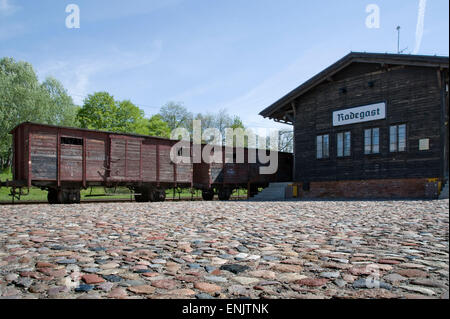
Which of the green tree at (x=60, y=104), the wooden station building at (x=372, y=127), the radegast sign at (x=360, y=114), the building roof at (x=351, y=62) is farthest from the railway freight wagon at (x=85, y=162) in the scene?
the green tree at (x=60, y=104)

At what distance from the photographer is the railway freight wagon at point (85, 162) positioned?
1309cm

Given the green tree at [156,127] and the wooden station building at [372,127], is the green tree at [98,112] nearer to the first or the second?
the green tree at [156,127]

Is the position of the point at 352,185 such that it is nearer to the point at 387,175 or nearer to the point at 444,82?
the point at 387,175

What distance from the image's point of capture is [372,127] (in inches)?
621

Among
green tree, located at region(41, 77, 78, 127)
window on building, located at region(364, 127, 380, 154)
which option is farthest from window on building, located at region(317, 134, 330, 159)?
green tree, located at region(41, 77, 78, 127)

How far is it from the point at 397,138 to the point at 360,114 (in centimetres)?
211

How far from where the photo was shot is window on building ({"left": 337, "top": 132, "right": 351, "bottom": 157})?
54.5 feet

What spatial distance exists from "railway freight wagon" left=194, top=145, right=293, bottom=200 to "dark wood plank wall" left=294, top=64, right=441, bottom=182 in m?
3.84

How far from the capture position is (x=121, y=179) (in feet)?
50.8

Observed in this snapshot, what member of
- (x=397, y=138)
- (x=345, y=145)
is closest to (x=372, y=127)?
(x=397, y=138)

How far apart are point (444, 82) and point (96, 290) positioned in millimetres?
15507

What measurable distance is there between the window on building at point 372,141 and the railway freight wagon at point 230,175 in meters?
7.67
